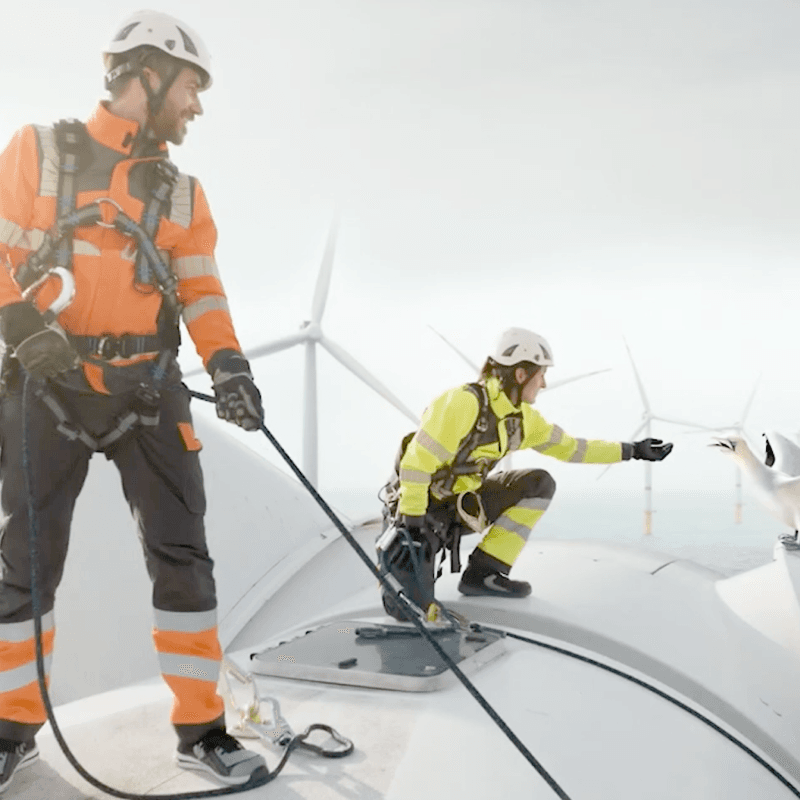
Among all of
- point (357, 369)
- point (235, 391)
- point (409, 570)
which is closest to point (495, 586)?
point (409, 570)

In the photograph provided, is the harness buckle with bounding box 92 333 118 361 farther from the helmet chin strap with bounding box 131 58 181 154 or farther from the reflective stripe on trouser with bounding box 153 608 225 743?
the reflective stripe on trouser with bounding box 153 608 225 743

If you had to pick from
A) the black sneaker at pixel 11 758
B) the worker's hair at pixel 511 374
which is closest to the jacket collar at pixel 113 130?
the black sneaker at pixel 11 758

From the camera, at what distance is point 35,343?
2627mm

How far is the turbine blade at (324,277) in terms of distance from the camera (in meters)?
14.4

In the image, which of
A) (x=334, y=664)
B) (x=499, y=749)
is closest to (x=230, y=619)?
(x=334, y=664)

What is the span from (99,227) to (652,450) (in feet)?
13.4

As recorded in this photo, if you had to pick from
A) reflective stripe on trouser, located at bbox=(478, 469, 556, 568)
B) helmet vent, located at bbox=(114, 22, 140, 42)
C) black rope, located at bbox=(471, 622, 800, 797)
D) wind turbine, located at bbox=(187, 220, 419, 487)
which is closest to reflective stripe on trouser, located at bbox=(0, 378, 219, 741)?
helmet vent, located at bbox=(114, 22, 140, 42)

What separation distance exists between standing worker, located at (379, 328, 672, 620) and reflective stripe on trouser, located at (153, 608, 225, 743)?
6.62 ft

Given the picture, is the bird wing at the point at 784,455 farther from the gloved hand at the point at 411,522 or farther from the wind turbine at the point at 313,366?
the wind turbine at the point at 313,366

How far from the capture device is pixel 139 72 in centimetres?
286

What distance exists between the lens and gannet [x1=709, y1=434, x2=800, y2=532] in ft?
17.8

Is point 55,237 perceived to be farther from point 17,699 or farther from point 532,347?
point 532,347

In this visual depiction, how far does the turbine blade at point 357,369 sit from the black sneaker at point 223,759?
1124 cm

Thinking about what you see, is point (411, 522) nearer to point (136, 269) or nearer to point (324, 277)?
point (136, 269)
